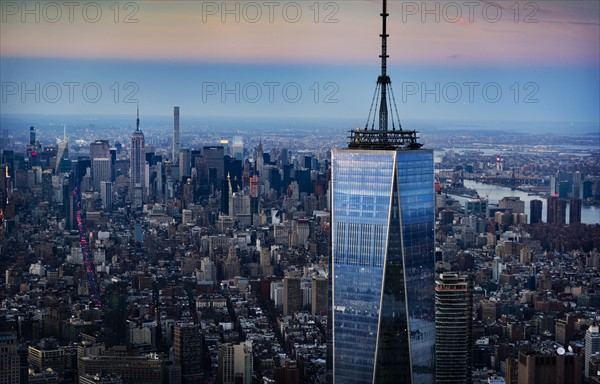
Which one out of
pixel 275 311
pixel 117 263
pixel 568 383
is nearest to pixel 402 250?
pixel 568 383

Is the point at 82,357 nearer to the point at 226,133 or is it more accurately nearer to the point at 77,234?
the point at 77,234

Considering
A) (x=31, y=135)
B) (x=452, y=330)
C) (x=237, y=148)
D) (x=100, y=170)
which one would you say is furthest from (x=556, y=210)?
(x=31, y=135)

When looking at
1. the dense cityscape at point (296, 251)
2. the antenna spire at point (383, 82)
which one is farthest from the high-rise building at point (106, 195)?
the antenna spire at point (383, 82)

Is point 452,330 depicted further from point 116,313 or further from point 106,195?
point 106,195

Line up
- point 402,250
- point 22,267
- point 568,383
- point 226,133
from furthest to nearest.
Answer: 1. point 226,133
2. point 22,267
3. point 568,383
4. point 402,250

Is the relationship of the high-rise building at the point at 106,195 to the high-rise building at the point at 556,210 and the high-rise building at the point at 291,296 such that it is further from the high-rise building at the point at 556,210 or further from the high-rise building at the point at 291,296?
the high-rise building at the point at 556,210

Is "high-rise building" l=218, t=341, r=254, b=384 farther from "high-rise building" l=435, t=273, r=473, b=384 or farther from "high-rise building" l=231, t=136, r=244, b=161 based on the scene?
"high-rise building" l=231, t=136, r=244, b=161

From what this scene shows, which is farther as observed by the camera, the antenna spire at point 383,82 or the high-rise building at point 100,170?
the high-rise building at point 100,170
